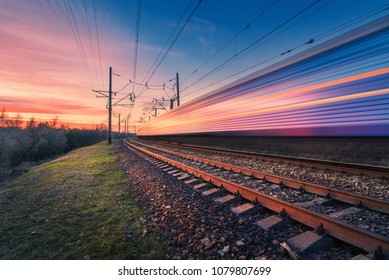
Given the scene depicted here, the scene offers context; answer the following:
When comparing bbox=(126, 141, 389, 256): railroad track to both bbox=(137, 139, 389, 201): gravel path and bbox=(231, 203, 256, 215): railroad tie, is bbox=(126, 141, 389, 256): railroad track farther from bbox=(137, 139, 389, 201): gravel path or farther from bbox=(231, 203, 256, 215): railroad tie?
bbox=(137, 139, 389, 201): gravel path

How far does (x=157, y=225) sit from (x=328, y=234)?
235 centimetres

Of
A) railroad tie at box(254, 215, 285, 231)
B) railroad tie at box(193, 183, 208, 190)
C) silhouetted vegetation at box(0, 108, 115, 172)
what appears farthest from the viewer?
silhouetted vegetation at box(0, 108, 115, 172)

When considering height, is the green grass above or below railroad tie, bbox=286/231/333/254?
below

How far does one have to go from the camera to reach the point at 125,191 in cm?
562

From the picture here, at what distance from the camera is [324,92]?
676cm

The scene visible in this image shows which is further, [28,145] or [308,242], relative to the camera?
[28,145]

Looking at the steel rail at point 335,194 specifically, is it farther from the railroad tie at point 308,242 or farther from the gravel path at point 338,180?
the railroad tie at point 308,242

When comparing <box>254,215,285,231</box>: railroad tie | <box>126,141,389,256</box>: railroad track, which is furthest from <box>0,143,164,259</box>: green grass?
<box>126,141,389,256</box>: railroad track

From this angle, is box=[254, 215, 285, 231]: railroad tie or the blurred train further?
the blurred train

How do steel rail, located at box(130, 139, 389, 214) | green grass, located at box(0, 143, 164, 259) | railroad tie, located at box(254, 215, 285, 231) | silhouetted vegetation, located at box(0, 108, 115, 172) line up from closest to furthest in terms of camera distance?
1. green grass, located at box(0, 143, 164, 259)
2. railroad tie, located at box(254, 215, 285, 231)
3. steel rail, located at box(130, 139, 389, 214)
4. silhouetted vegetation, located at box(0, 108, 115, 172)

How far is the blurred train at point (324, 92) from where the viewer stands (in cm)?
545

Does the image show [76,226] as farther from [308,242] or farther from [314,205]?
[314,205]

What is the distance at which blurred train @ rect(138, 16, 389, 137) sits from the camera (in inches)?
215

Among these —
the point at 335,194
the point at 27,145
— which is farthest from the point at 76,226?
the point at 27,145
